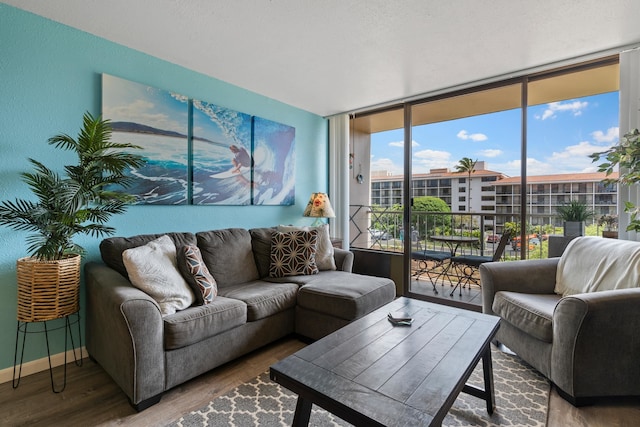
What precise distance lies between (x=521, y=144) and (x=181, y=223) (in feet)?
10.9

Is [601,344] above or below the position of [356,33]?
below

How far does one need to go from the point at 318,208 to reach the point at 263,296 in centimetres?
160

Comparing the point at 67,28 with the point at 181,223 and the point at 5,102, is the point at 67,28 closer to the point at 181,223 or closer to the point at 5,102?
the point at 5,102

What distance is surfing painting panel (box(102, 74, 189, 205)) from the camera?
2.38 meters

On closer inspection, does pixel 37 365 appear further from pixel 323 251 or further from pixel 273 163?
pixel 273 163

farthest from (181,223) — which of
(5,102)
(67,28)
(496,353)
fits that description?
(496,353)

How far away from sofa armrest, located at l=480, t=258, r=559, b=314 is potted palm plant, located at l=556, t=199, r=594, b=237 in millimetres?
701

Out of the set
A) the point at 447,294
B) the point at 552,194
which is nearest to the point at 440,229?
the point at 447,294

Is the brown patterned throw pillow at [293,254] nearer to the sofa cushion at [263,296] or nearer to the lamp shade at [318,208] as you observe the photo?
the sofa cushion at [263,296]

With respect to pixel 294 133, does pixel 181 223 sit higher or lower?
lower

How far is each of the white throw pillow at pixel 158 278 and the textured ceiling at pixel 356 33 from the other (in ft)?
5.14

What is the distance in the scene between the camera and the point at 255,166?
3.39m

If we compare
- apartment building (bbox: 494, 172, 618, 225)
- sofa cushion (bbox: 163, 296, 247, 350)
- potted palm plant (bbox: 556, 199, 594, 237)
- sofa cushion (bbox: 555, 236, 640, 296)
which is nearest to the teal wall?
sofa cushion (bbox: 163, 296, 247, 350)

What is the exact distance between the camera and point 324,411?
1666 mm
